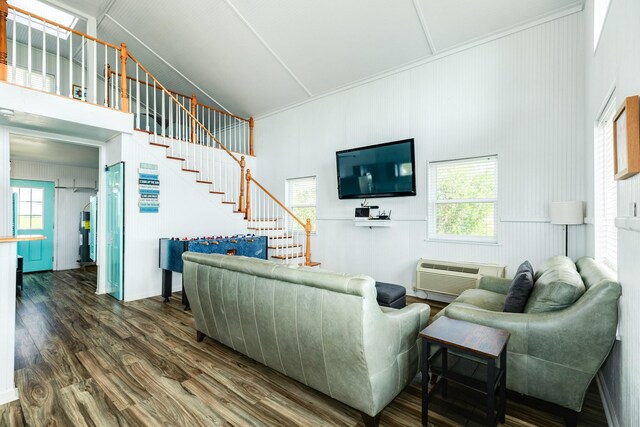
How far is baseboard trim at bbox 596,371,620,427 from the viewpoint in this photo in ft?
5.94

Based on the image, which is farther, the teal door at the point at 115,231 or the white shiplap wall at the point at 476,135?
the teal door at the point at 115,231

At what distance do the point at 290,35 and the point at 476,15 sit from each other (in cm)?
270

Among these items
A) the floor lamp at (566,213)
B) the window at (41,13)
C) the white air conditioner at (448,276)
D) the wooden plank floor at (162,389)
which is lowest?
the wooden plank floor at (162,389)

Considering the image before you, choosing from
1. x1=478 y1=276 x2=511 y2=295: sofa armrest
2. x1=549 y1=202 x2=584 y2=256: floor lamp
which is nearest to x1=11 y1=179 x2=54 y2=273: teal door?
x1=478 y1=276 x2=511 y2=295: sofa armrest

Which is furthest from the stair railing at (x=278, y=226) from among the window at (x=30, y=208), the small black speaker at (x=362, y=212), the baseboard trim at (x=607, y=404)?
the window at (x=30, y=208)

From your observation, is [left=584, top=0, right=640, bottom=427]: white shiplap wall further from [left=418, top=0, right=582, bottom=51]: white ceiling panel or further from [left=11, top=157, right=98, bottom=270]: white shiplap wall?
[left=11, top=157, right=98, bottom=270]: white shiplap wall

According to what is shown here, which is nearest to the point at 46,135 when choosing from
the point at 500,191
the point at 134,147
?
the point at 134,147

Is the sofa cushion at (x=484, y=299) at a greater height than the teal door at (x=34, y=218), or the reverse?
the teal door at (x=34, y=218)

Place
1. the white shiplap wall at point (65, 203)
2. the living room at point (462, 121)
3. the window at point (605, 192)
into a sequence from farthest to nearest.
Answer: the white shiplap wall at point (65, 203) < the living room at point (462, 121) < the window at point (605, 192)

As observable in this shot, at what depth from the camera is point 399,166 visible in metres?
4.74

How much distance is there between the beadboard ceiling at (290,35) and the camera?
3.96 meters

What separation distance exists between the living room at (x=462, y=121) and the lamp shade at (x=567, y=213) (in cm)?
10

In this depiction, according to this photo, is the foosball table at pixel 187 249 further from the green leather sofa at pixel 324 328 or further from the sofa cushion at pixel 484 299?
the sofa cushion at pixel 484 299

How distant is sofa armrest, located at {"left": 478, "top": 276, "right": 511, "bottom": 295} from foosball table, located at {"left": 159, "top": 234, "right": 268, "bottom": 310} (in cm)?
341
